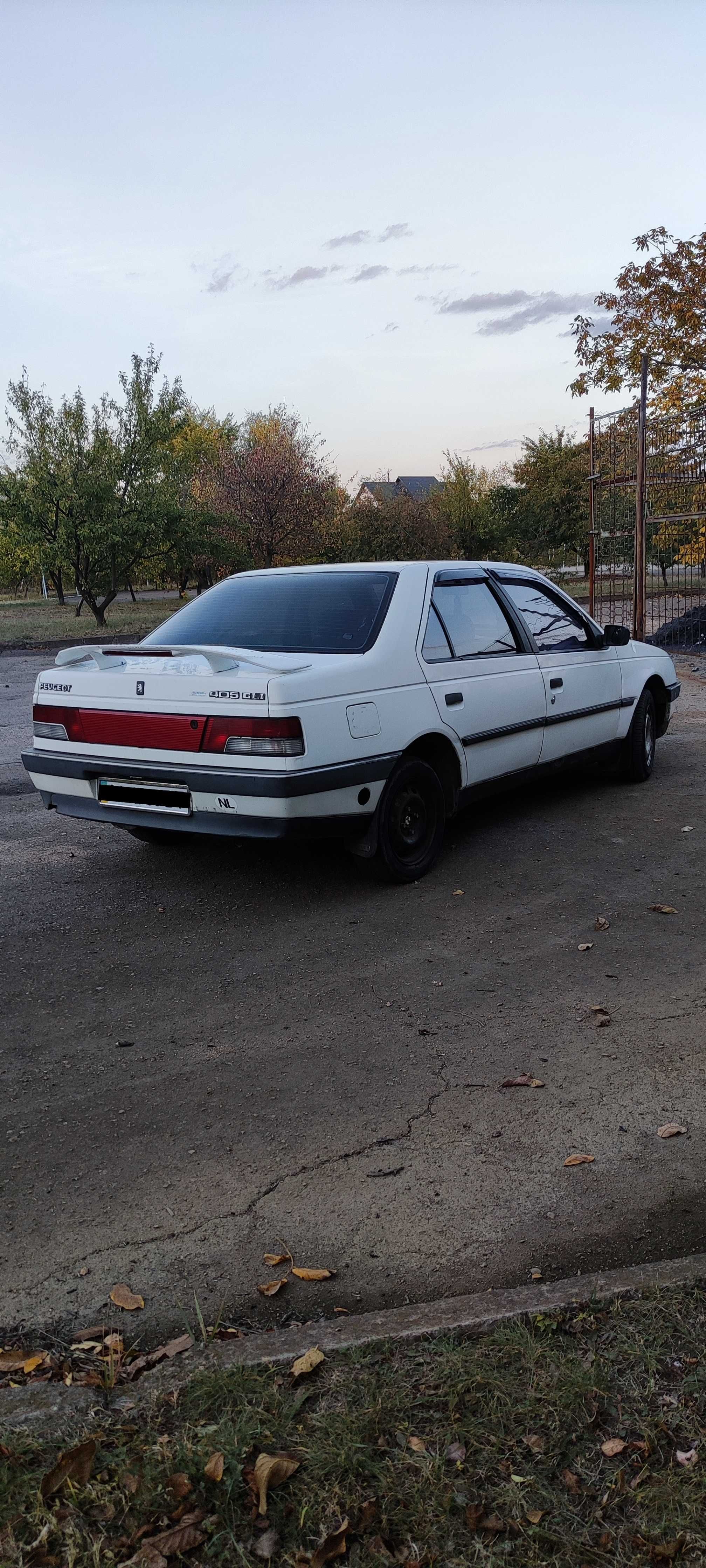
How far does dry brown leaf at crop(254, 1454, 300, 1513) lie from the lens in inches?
78.0

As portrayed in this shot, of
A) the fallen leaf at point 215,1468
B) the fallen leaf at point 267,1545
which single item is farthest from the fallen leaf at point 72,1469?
the fallen leaf at point 267,1545

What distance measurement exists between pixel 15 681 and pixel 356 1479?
50.4 ft

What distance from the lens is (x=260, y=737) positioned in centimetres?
479

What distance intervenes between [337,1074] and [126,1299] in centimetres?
122

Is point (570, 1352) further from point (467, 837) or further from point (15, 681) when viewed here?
point (15, 681)

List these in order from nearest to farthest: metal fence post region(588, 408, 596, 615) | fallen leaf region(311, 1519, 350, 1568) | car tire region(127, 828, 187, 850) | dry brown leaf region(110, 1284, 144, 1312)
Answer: fallen leaf region(311, 1519, 350, 1568) → dry brown leaf region(110, 1284, 144, 1312) → car tire region(127, 828, 187, 850) → metal fence post region(588, 408, 596, 615)

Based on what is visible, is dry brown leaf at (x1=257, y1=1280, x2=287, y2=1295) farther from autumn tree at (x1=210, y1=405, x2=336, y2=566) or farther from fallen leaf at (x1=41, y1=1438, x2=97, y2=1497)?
autumn tree at (x1=210, y1=405, x2=336, y2=566)

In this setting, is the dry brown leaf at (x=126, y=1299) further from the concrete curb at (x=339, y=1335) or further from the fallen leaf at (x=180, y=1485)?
the fallen leaf at (x=180, y=1485)

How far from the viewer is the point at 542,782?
830 cm

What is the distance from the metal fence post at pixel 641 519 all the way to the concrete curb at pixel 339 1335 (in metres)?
13.0

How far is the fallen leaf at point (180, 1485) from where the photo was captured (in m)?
1.98

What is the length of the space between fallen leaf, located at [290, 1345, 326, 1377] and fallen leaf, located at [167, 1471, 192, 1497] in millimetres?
306

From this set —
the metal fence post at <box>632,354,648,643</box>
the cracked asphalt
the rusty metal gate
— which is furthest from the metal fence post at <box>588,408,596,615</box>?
the cracked asphalt

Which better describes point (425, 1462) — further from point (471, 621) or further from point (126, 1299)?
→ point (471, 621)
